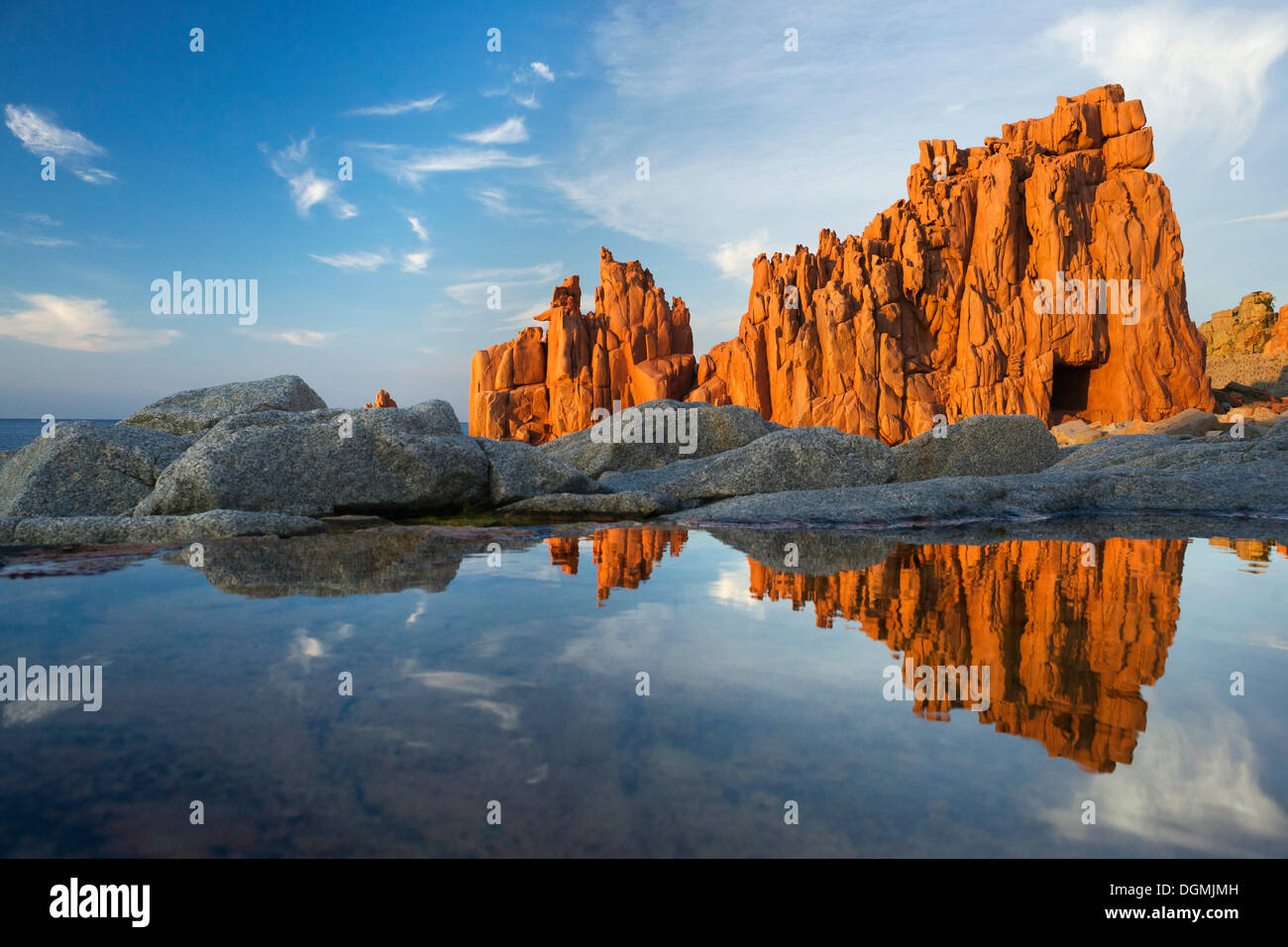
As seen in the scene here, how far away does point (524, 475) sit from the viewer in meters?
11.0

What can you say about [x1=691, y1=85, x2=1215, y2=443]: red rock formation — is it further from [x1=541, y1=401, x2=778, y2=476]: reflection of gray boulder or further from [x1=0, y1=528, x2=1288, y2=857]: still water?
[x1=0, y1=528, x2=1288, y2=857]: still water

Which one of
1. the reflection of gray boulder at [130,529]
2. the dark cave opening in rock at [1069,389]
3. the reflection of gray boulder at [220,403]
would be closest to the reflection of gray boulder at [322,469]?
the reflection of gray boulder at [130,529]

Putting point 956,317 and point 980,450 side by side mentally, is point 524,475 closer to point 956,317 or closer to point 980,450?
point 980,450

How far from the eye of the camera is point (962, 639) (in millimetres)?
3867

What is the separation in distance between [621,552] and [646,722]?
4391 mm

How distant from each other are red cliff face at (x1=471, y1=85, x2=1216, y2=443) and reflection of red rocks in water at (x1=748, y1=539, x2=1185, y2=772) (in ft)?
151

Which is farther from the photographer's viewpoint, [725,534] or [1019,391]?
[1019,391]

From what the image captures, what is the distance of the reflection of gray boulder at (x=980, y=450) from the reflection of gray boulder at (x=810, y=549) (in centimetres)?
672

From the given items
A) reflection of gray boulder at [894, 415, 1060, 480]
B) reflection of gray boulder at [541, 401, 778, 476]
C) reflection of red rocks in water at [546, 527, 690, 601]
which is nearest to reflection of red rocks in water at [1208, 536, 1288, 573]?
reflection of red rocks in water at [546, 527, 690, 601]

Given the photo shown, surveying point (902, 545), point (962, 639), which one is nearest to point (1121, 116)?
point (902, 545)

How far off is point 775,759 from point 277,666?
91.0 inches

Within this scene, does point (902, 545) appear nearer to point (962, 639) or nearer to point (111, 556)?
point (962, 639)

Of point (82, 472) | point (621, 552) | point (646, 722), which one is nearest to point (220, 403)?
point (82, 472)
